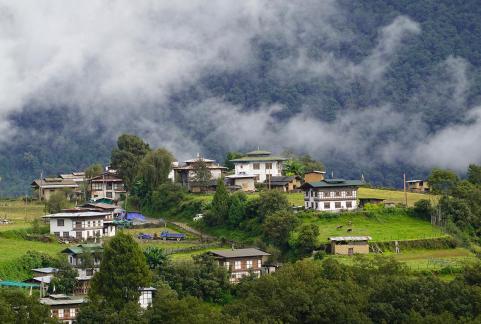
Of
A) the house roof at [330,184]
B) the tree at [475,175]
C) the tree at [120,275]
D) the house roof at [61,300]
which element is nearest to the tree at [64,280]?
the house roof at [61,300]

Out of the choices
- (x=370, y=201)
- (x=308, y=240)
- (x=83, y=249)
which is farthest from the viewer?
(x=370, y=201)

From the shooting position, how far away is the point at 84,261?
205 feet

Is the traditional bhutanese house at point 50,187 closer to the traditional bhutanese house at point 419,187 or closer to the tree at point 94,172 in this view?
the tree at point 94,172

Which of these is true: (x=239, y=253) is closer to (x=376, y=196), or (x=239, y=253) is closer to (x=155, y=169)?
(x=376, y=196)

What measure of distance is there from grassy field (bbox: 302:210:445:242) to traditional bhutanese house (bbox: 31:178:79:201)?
28700 mm

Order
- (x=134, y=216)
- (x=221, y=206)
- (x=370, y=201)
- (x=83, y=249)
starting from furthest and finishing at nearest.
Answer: (x=134, y=216) → (x=370, y=201) → (x=221, y=206) → (x=83, y=249)

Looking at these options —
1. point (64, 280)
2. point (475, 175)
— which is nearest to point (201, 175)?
point (475, 175)

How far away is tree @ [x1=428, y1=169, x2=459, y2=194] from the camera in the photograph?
8494 cm

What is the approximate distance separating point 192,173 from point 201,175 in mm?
1775

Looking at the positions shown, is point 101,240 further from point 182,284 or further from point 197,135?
point 197,135

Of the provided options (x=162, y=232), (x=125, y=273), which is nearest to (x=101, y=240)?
(x=162, y=232)

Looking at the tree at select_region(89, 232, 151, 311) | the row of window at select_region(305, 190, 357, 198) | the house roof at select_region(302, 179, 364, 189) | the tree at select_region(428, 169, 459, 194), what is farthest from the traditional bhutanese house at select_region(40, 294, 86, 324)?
the tree at select_region(428, 169, 459, 194)

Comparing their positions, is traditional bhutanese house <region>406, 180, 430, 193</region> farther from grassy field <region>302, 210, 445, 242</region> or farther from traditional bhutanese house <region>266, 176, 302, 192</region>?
grassy field <region>302, 210, 445, 242</region>

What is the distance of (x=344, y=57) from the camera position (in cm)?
19225
